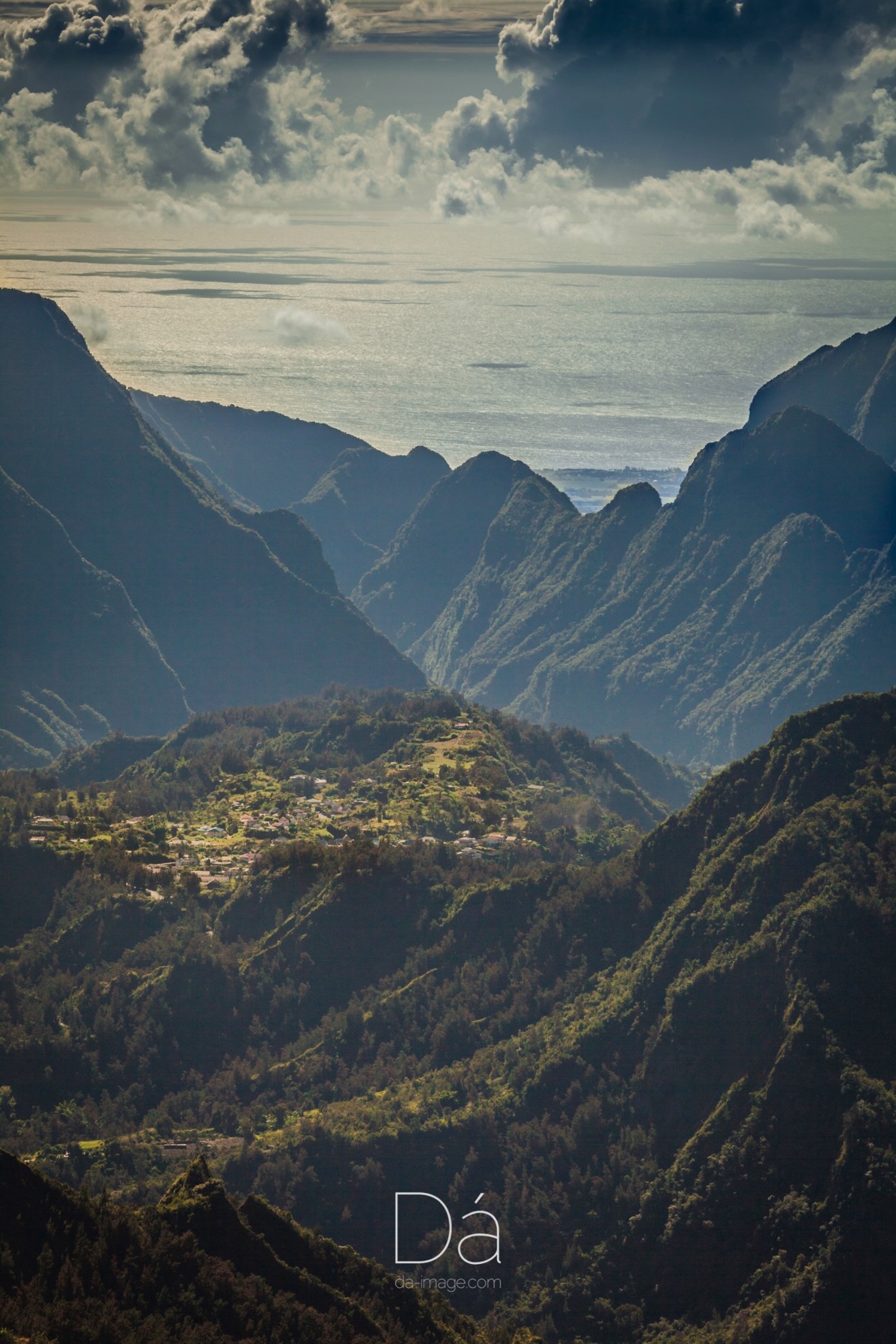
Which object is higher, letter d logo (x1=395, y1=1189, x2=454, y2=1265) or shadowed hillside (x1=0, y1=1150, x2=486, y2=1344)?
shadowed hillside (x1=0, y1=1150, x2=486, y2=1344)

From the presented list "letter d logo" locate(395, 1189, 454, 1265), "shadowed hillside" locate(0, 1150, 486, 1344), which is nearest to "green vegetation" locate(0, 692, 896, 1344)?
"letter d logo" locate(395, 1189, 454, 1265)

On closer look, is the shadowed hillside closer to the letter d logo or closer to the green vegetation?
the green vegetation

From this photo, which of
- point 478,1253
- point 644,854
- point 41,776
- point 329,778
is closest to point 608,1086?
point 478,1253

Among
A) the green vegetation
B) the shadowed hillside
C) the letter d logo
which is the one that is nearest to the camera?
the shadowed hillside

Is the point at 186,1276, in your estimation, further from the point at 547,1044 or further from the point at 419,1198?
the point at 547,1044

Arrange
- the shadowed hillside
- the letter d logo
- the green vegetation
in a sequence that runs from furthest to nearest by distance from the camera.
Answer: the letter d logo < the green vegetation < the shadowed hillside

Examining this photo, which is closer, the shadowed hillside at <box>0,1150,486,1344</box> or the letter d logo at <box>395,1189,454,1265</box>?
the shadowed hillside at <box>0,1150,486,1344</box>

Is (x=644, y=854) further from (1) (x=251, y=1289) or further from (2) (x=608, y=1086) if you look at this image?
(1) (x=251, y=1289)
